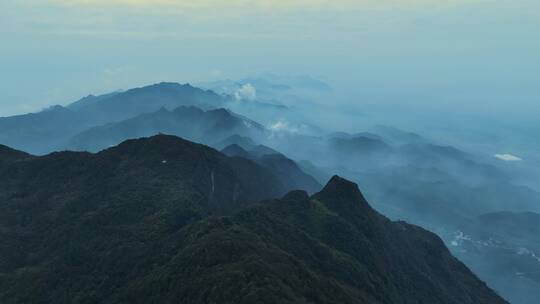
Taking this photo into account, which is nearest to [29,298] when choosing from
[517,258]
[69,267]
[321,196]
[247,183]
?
[69,267]

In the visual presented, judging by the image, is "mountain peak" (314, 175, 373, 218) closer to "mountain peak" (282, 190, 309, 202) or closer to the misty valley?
the misty valley

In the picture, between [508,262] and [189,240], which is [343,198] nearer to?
[189,240]

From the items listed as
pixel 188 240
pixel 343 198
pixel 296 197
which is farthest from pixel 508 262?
pixel 188 240

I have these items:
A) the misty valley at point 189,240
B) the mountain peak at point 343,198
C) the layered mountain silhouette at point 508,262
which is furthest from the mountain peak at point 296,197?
the layered mountain silhouette at point 508,262

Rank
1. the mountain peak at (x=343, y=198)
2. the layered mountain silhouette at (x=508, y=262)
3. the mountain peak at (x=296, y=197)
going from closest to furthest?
1. the mountain peak at (x=296, y=197)
2. the mountain peak at (x=343, y=198)
3. the layered mountain silhouette at (x=508, y=262)

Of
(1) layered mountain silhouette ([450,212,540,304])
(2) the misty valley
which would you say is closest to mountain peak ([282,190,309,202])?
(2) the misty valley

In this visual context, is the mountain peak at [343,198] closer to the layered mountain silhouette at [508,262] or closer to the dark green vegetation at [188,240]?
the dark green vegetation at [188,240]

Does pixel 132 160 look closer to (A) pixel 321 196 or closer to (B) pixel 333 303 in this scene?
(A) pixel 321 196

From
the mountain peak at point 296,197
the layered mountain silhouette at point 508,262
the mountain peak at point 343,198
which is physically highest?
the mountain peak at point 296,197
